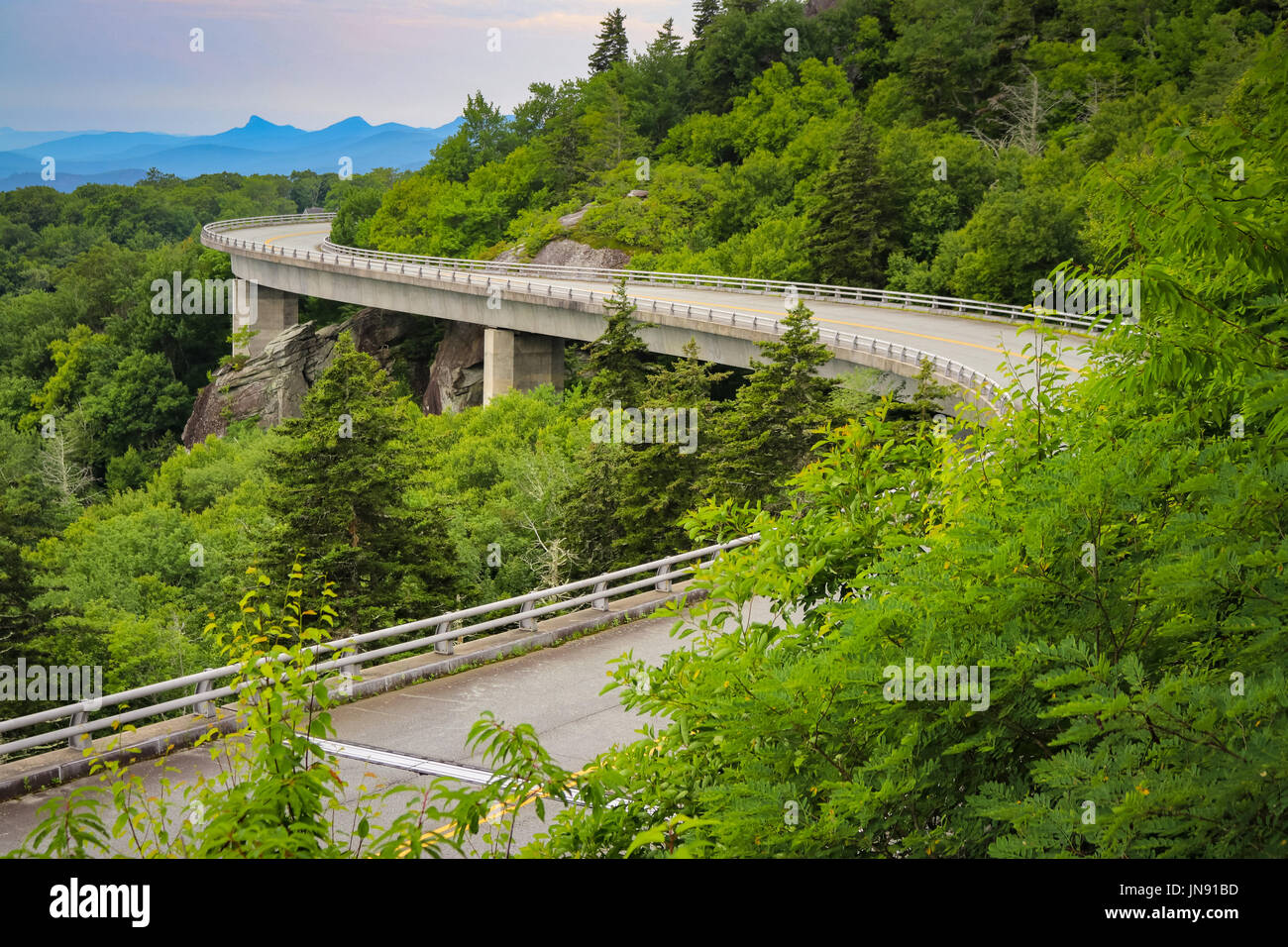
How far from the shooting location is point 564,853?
5.43 meters

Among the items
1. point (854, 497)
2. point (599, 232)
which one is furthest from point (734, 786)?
point (599, 232)

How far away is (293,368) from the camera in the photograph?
220ft

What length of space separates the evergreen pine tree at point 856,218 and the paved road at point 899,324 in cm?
540

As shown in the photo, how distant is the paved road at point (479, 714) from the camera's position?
1142 centimetres

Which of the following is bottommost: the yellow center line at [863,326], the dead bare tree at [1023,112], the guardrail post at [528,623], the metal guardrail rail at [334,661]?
the guardrail post at [528,623]

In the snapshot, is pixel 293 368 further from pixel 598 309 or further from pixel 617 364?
pixel 617 364

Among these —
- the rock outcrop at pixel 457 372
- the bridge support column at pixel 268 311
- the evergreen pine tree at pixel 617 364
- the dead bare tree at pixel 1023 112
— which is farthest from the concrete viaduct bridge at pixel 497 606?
the dead bare tree at pixel 1023 112

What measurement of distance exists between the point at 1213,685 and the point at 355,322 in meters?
70.5

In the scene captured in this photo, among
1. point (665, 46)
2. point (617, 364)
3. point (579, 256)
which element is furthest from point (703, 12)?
point (617, 364)

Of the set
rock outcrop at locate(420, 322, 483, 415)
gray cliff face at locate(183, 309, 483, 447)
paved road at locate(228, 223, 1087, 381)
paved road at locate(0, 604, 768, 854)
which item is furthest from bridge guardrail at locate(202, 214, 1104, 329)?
paved road at locate(0, 604, 768, 854)

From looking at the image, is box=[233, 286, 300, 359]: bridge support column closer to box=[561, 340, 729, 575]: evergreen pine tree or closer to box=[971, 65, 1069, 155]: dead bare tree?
box=[971, 65, 1069, 155]: dead bare tree

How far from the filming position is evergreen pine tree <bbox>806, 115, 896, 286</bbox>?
54125 millimetres

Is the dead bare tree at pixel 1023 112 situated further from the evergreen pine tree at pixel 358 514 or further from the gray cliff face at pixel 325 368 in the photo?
the evergreen pine tree at pixel 358 514
